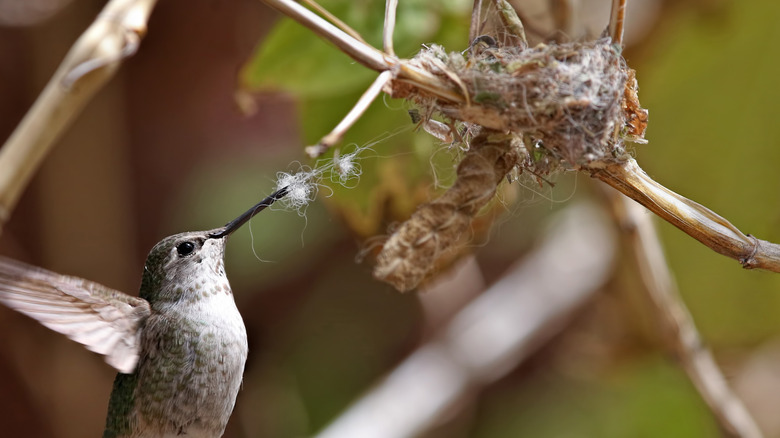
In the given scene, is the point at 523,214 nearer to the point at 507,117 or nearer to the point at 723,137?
the point at 723,137

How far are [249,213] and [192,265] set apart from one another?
0.62ft

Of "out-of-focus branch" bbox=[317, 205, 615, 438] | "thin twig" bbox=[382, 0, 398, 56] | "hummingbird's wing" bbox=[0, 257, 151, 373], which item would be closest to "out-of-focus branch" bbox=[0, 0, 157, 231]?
"hummingbird's wing" bbox=[0, 257, 151, 373]

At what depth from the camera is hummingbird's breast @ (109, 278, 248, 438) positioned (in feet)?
5.60

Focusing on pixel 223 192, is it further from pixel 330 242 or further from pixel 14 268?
pixel 14 268

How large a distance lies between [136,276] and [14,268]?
219 cm

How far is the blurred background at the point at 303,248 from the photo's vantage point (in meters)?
2.61

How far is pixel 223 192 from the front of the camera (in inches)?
127

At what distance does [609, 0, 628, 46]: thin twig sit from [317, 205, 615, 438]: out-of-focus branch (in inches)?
67.5

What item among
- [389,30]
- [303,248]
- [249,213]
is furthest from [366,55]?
[303,248]

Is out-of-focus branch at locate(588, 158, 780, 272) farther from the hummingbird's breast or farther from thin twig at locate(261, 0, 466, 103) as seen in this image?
the hummingbird's breast

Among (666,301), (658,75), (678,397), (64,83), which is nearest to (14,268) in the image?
(64,83)

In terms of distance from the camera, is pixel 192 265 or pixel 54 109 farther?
pixel 192 265

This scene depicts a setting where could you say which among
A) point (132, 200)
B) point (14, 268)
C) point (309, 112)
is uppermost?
point (132, 200)

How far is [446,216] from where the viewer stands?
3.68ft
